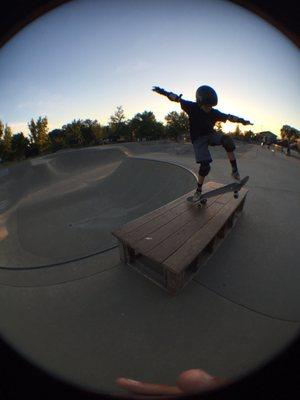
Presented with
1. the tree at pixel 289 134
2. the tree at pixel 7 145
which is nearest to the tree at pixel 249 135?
the tree at pixel 289 134

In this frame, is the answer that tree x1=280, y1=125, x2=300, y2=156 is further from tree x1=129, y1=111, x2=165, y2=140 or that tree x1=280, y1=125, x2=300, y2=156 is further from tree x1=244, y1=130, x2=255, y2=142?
tree x1=129, y1=111, x2=165, y2=140

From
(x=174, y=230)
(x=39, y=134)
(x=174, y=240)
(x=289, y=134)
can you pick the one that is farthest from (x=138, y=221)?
(x=289, y=134)

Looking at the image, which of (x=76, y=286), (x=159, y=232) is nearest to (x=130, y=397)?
(x=76, y=286)

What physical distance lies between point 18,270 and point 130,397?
2175 mm

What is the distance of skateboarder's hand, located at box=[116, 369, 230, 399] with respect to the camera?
1.09 meters

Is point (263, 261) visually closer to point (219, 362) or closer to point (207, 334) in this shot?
point (207, 334)

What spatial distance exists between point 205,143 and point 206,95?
0.77 metres

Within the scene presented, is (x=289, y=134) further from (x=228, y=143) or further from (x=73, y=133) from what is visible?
(x=73, y=133)

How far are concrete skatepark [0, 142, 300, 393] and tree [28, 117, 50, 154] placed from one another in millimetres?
382

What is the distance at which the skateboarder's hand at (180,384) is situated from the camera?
1.09 m

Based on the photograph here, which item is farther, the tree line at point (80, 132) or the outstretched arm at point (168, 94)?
the tree line at point (80, 132)

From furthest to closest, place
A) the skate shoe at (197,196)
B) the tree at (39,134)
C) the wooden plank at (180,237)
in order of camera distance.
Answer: the skate shoe at (197,196)
the wooden plank at (180,237)
the tree at (39,134)

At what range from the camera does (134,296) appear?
224cm

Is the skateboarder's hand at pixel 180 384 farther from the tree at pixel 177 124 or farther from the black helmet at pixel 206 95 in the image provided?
the tree at pixel 177 124
